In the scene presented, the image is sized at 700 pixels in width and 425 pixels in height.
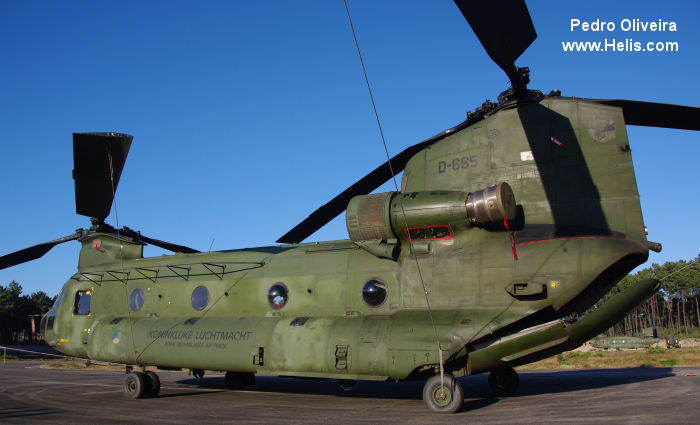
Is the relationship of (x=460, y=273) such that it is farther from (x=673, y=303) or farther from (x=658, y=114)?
(x=673, y=303)

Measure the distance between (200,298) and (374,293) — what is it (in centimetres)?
497

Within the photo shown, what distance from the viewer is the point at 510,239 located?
9.62 m

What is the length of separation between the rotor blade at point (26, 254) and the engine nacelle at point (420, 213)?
9.84 m

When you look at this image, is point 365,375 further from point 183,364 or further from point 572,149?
point 572,149

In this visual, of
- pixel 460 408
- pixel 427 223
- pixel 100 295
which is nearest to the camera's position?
pixel 460 408

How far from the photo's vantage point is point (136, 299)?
1388 cm

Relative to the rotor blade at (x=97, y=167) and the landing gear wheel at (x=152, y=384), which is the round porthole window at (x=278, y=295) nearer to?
the landing gear wheel at (x=152, y=384)

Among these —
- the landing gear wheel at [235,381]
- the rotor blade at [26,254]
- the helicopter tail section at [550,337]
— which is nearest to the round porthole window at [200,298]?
the landing gear wheel at [235,381]

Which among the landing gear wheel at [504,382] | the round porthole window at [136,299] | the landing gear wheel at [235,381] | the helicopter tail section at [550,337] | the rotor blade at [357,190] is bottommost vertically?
the landing gear wheel at [235,381]

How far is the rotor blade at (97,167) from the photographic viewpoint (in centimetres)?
1208

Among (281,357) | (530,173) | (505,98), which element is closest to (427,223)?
(530,173)

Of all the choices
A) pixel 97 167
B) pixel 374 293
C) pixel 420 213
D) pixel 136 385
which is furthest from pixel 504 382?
pixel 97 167

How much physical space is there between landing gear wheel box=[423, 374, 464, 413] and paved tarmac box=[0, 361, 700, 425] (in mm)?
184

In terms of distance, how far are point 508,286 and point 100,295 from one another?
11.5 metres
